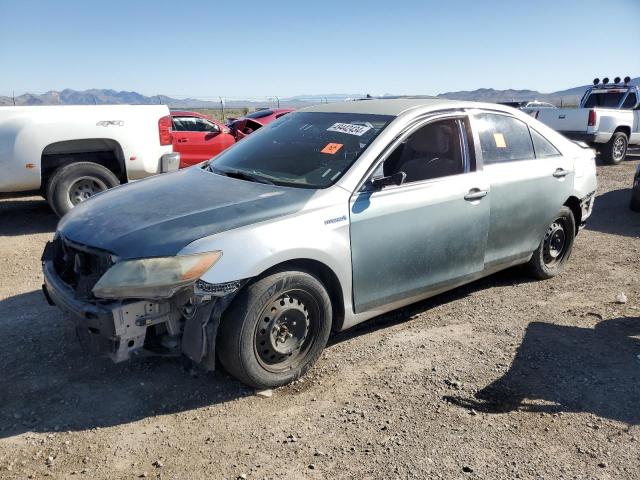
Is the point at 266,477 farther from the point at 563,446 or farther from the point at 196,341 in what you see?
the point at 563,446

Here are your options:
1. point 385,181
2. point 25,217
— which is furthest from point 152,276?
point 25,217

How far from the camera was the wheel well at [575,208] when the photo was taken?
5.32m

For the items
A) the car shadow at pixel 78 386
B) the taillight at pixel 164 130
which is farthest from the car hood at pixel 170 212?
the taillight at pixel 164 130

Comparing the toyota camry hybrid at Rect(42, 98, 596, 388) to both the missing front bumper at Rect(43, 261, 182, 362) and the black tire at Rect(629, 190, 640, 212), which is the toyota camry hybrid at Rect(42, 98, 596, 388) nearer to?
the missing front bumper at Rect(43, 261, 182, 362)

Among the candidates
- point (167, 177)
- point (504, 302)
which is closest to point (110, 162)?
point (167, 177)

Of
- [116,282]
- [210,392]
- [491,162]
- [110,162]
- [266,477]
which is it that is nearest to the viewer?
[266,477]

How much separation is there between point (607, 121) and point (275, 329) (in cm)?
1334

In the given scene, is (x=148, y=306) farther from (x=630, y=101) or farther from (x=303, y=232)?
(x=630, y=101)

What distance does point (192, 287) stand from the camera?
292 centimetres

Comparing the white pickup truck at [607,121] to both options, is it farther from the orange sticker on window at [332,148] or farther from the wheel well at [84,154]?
the orange sticker on window at [332,148]

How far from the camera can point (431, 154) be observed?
4379 millimetres

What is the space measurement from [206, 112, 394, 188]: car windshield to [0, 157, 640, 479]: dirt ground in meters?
1.26

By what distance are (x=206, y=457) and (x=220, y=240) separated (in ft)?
3.66

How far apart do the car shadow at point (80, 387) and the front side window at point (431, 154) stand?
192cm
